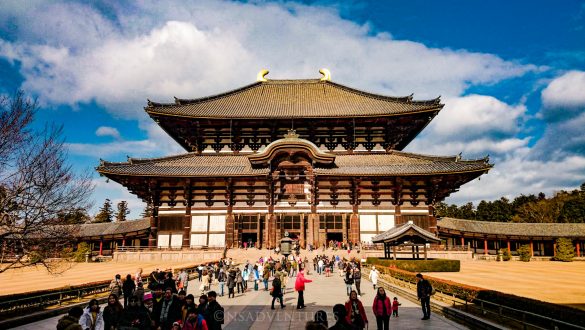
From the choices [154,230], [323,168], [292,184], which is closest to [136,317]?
[292,184]

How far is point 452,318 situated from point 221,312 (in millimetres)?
9360

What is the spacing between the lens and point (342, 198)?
42344mm

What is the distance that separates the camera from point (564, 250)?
4709 cm

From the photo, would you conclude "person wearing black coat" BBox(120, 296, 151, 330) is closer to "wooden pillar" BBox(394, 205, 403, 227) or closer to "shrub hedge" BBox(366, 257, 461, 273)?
"shrub hedge" BBox(366, 257, 461, 273)

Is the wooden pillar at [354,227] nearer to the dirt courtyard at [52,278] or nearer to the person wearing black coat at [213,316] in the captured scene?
the dirt courtyard at [52,278]

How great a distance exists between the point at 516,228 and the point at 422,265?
3183cm

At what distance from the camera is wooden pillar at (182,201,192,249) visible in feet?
134

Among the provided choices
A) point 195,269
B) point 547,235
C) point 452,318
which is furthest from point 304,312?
point 547,235

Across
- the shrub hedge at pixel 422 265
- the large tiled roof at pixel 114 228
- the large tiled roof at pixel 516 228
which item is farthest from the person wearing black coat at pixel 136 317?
the large tiled roof at pixel 516 228

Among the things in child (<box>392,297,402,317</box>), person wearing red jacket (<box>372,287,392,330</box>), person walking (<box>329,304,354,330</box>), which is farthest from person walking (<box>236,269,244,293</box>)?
person walking (<box>329,304,354,330</box>)

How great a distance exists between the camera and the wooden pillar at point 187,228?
4091 cm

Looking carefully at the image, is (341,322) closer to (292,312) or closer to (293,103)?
(292,312)

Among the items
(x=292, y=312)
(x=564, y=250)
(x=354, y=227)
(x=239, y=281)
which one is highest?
(x=354, y=227)

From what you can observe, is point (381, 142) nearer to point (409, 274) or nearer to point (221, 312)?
point (409, 274)
